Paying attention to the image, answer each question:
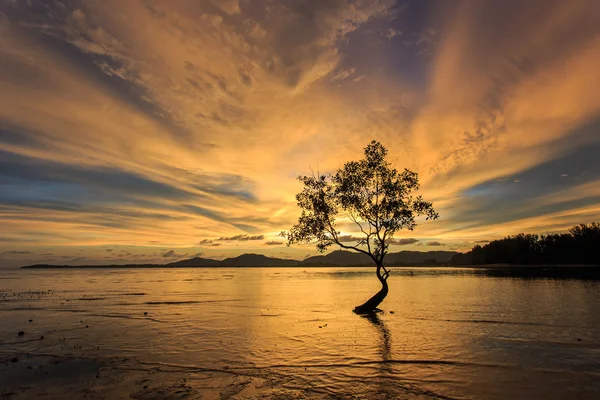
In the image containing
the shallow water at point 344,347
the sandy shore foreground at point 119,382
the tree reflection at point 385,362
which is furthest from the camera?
the shallow water at point 344,347

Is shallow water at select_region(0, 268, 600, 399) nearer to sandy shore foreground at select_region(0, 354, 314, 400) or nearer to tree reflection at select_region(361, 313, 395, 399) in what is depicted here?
tree reflection at select_region(361, 313, 395, 399)

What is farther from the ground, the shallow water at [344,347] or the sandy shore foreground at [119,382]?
the shallow water at [344,347]

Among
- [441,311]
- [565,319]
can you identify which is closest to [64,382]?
[441,311]

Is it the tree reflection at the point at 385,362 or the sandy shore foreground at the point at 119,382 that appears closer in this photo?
the sandy shore foreground at the point at 119,382

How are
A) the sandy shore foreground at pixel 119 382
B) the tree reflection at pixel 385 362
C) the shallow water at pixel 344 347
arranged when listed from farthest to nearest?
the shallow water at pixel 344 347, the tree reflection at pixel 385 362, the sandy shore foreground at pixel 119 382

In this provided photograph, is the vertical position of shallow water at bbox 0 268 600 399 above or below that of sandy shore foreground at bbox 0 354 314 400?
above

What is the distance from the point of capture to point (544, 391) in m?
18.7

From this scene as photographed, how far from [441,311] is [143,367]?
41278 mm

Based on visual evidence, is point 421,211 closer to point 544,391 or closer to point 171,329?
point 544,391

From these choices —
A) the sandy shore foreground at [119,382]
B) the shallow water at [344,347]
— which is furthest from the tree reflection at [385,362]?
the sandy shore foreground at [119,382]

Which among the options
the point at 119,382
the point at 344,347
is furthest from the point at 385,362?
the point at 119,382

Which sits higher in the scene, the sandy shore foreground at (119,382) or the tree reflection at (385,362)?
the tree reflection at (385,362)

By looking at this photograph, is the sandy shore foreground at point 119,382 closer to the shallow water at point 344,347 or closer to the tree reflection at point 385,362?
the shallow water at point 344,347

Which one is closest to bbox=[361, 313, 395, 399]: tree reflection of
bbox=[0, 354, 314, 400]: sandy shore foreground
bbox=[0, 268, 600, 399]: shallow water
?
bbox=[0, 268, 600, 399]: shallow water
